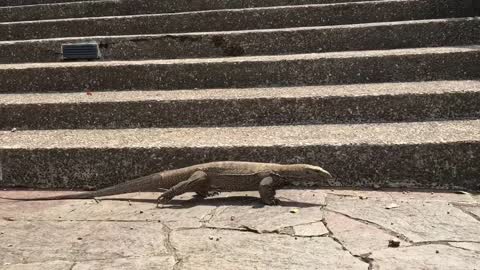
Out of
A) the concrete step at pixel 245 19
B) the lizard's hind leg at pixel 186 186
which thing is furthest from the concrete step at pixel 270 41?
the lizard's hind leg at pixel 186 186

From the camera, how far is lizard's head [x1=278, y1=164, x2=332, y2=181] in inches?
163

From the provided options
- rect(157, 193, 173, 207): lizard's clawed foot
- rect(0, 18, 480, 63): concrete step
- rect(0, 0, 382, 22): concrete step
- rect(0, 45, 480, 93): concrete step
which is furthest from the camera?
rect(0, 0, 382, 22): concrete step

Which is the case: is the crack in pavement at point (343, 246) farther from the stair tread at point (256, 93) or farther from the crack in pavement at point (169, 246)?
the stair tread at point (256, 93)

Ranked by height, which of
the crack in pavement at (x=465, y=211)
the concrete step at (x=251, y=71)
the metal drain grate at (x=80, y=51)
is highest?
the metal drain grate at (x=80, y=51)

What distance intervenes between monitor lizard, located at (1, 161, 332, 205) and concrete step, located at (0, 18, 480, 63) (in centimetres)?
238

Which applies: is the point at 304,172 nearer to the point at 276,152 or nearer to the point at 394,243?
the point at 276,152

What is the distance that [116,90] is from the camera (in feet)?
19.1

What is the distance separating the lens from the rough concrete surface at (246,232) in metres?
2.99

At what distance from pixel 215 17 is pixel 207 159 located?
2.99 m

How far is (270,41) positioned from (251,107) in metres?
1.48

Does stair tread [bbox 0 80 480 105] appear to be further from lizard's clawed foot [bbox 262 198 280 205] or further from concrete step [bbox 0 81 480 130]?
lizard's clawed foot [bbox 262 198 280 205]

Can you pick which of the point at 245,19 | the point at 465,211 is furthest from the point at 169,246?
the point at 245,19

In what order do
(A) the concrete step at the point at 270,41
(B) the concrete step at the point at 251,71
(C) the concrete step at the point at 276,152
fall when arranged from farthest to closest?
(A) the concrete step at the point at 270,41, (B) the concrete step at the point at 251,71, (C) the concrete step at the point at 276,152

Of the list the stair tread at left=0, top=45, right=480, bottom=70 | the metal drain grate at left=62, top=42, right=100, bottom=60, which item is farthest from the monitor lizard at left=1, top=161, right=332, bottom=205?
the metal drain grate at left=62, top=42, right=100, bottom=60
